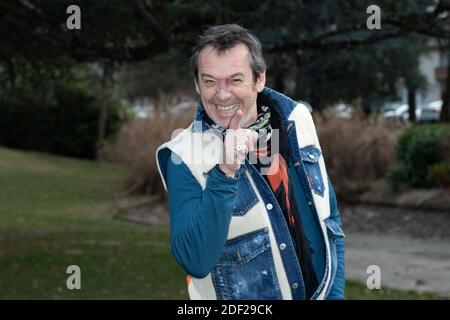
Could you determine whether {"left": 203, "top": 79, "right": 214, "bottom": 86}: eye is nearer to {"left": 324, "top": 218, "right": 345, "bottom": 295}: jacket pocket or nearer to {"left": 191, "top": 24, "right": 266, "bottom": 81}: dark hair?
{"left": 191, "top": 24, "right": 266, "bottom": 81}: dark hair

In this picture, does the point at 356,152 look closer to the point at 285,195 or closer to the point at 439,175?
the point at 439,175

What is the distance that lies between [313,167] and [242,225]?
344mm

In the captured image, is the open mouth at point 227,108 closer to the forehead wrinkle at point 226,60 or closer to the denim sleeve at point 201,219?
the forehead wrinkle at point 226,60

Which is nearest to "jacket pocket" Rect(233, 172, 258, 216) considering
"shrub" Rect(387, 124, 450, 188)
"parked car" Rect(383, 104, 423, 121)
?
"shrub" Rect(387, 124, 450, 188)

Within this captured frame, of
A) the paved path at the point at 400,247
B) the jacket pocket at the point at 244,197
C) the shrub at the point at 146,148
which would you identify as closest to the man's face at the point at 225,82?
the jacket pocket at the point at 244,197

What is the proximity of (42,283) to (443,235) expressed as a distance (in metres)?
7.03

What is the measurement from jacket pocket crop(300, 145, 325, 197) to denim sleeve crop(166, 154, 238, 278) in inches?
15.1

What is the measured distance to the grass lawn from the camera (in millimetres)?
9500

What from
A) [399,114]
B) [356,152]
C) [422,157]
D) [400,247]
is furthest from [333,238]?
[399,114]

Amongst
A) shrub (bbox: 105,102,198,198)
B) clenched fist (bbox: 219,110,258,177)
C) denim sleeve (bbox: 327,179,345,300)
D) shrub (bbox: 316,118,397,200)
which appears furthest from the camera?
shrub (bbox: 105,102,198,198)

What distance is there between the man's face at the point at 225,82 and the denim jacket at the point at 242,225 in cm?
9

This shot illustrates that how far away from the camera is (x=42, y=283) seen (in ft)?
32.5

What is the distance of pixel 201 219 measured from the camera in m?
2.81
